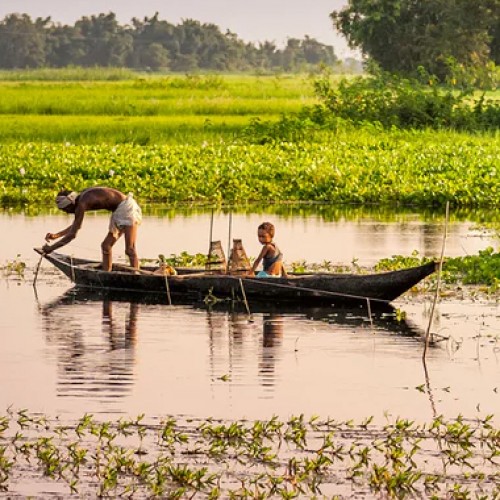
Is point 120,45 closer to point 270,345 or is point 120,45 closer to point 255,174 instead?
point 255,174

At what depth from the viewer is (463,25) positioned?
63.3 m

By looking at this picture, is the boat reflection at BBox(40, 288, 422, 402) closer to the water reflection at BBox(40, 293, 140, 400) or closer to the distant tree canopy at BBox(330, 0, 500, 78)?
the water reflection at BBox(40, 293, 140, 400)

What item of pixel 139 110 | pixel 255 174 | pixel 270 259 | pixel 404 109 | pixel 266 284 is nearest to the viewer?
pixel 266 284

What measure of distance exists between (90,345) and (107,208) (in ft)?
11.6

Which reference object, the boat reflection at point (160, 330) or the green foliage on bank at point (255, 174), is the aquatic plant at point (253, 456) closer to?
the boat reflection at point (160, 330)

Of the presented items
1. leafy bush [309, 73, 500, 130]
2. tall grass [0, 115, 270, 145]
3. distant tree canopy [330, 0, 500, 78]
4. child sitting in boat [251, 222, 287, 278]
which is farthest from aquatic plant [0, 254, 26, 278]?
distant tree canopy [330, 0, 500, 78]

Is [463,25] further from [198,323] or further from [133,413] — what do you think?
[133,413]

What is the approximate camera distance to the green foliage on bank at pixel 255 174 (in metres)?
27.5

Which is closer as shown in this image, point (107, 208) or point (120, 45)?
point (107, 208)

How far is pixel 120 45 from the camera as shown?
136125 millimetres

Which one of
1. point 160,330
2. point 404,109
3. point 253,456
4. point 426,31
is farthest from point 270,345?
point 426,31

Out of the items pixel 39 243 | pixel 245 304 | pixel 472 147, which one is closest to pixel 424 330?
pixel 245 304

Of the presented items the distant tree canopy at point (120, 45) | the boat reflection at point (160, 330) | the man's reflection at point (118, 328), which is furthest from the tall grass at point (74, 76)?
the man's reflection at point (118, 328)

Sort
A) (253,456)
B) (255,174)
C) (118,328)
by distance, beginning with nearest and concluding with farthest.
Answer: (253,456), (118,328), (255,174)
